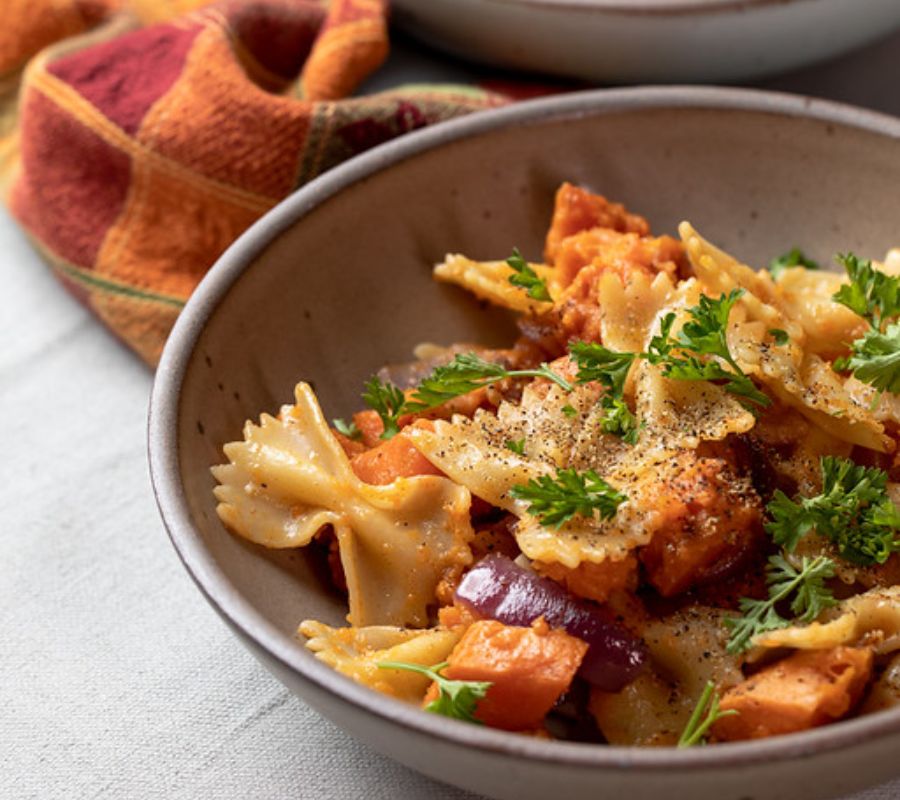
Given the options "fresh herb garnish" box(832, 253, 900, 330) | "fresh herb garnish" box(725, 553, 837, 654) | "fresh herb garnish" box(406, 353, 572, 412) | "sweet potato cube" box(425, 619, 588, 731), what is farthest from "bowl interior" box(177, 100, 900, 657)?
"fresh herb garnish" box(725, 553, 837, 654)

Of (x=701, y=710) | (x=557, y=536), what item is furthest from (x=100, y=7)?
(x=701, y=710)

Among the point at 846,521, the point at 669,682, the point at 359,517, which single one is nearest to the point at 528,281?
the point at 359,517

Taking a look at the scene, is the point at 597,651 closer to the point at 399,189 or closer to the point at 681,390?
the point at 681,390

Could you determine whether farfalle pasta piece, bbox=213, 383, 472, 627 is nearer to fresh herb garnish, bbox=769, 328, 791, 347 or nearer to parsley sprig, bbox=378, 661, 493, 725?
parsley sprig, bbox=378, 661, 493, 725

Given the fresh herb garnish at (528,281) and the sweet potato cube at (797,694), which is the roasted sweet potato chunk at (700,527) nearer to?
the sweet potato cube at (797,694)

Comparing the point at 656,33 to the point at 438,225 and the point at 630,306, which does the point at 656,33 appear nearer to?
the point at 438,225

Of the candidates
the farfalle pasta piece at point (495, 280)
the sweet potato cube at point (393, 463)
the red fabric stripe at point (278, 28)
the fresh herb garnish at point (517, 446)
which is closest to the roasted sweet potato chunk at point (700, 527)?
the fresh herb garnish at point (517, 446)

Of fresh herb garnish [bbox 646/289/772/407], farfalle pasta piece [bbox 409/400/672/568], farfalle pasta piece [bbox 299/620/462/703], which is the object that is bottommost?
farfalle pasta piece [bbox 299/620/462/703]
